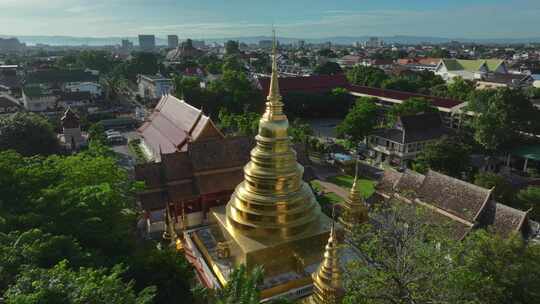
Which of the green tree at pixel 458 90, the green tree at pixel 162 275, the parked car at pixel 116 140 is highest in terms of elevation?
the green tree at pixel 458 90

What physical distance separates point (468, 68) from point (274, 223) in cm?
8960

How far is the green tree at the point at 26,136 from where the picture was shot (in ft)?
109

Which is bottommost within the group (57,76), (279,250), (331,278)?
(279,250)

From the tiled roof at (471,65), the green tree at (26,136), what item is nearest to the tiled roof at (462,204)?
the green tree at (26,136)

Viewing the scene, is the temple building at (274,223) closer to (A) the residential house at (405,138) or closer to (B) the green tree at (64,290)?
(B) the green tree at (64,290)

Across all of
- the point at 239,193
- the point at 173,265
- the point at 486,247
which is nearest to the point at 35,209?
the point at 173,265

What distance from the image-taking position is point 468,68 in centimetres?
8850

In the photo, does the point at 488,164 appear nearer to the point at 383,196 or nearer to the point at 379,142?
the point at 379,142

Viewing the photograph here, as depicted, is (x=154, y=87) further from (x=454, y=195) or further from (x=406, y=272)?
(x=406, y=272)

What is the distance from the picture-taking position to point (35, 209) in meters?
16.0

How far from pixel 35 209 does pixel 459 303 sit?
1613 cm

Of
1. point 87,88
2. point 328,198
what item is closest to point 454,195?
point 328,198

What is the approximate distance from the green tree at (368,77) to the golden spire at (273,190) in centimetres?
5923

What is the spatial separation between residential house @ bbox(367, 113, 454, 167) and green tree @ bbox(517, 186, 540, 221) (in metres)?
14.0
